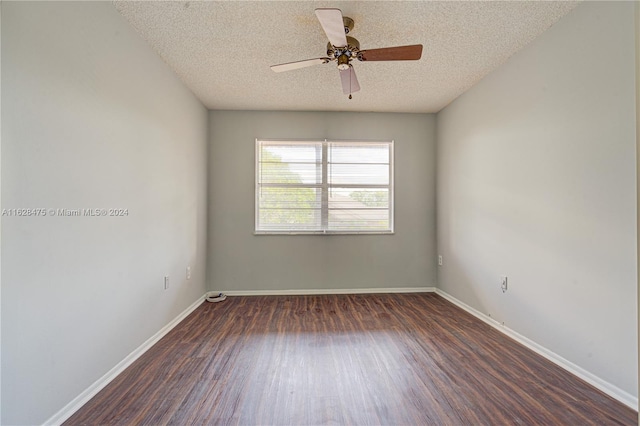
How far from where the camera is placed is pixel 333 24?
5.29 feet

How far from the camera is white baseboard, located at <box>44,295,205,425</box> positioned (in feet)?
4.61

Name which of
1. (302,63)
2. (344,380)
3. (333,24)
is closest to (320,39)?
(302,63)

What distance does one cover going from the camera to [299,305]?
3.20 meters

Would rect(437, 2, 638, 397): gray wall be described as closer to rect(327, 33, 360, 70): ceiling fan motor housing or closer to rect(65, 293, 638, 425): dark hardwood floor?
rect(65, 293, 638, 425): dark hardwood floor

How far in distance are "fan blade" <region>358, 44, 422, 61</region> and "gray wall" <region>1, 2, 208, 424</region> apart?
176 centimetres

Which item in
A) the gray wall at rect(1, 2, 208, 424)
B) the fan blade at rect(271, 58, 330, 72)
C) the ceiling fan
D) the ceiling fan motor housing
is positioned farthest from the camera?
the fan blade at rect(271, 58, 330, 72)

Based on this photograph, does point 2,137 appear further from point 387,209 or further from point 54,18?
point 387,209

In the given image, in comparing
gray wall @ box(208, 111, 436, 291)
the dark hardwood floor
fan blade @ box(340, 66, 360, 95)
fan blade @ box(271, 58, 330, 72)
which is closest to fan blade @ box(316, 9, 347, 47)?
fan blade @ box(271, 58, 330, 72)

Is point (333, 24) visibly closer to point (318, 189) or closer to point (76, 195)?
point (76, 195)

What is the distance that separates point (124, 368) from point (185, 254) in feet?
4.05

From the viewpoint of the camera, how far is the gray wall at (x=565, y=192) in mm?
1562

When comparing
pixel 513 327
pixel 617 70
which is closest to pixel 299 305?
pixel 513 327

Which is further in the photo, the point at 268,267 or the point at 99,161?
the point at 268,267

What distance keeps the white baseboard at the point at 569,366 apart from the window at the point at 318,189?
1.60 metres
